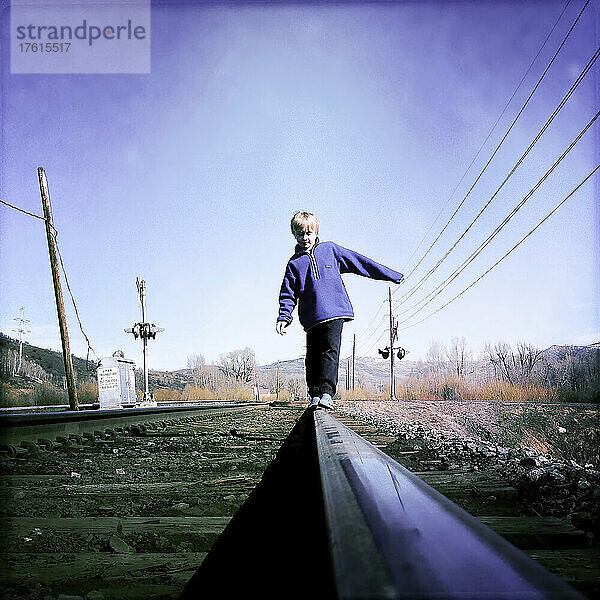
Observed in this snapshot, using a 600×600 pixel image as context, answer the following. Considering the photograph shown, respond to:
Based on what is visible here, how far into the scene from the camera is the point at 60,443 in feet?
5.91

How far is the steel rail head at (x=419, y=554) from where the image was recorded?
0.57ft

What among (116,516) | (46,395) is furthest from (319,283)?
(46,395)

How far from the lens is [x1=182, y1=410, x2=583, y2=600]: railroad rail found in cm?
18

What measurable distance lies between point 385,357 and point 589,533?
82cm

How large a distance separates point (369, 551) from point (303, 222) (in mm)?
1404

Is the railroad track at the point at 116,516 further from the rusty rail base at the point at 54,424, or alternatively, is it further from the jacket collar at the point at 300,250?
the jacket collar at the point at 300,250

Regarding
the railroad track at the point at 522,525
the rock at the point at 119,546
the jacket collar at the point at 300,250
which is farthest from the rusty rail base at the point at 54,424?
the railroad track at the point at 522,525

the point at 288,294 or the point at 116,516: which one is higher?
the point at 288,294

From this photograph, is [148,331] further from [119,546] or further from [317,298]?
[119,546]

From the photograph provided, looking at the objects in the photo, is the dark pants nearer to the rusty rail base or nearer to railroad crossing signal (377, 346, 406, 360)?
railroad crossing signal (377, 346, 406, 360)

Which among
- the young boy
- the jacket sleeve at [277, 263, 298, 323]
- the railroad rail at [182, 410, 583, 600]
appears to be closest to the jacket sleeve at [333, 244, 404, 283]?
the young boy

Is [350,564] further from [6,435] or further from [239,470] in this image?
[6,435]

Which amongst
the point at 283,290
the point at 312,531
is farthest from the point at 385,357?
the point at 312,531

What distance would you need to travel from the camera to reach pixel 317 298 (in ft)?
5.32
